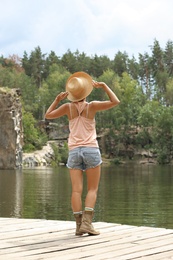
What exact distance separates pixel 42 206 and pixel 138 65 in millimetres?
98080

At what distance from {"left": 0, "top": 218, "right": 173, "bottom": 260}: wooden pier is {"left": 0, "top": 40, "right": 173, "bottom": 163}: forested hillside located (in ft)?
256

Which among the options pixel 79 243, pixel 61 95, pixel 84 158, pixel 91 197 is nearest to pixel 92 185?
pixel 91 197

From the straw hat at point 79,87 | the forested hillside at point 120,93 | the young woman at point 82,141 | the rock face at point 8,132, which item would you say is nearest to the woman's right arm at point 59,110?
the young woman at point 82,141

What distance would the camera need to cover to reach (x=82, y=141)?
820 cm

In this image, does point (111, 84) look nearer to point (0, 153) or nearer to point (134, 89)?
point (134, 89)

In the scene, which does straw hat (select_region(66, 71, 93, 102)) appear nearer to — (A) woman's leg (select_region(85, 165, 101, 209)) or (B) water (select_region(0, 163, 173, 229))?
(A) woman's leg (select_region(85, 165, 101, 209))

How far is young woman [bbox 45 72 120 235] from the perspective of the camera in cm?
812

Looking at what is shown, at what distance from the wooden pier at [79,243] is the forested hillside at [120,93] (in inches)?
3076

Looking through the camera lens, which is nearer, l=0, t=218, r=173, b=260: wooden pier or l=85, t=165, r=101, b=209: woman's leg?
l=0, t=218, r=173, b=260: wooden pier

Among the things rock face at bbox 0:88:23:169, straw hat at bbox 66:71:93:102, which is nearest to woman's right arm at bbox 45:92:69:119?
straw hat at bbox 66:71:93:102

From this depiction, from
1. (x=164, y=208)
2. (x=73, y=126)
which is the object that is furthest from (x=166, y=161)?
(x=73, y=126)

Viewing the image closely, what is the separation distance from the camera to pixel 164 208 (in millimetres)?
25969

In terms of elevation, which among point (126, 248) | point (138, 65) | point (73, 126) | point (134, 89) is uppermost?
point (138, 65)

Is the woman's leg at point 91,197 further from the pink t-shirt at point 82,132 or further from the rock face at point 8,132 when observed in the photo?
the rock face at point 8,132
